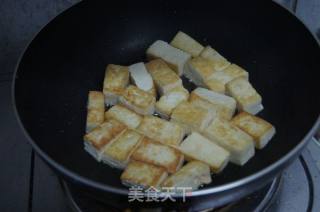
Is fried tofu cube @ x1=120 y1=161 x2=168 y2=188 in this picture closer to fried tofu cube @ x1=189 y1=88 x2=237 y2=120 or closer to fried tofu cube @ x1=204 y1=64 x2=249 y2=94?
fried tofu cube @ x1=189 y1=88 x2=237 y2=120

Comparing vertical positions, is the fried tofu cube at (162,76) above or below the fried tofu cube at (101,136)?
above

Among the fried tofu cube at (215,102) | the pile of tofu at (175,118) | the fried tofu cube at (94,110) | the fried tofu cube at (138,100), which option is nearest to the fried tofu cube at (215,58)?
the pile of tofu at (175,118)

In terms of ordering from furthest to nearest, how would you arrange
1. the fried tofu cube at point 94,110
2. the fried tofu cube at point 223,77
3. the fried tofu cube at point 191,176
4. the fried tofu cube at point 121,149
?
the fried tofu cube at point 223,77 < the fried tofu cube at point 94,110 < the fried tofu cube at point 121,149 < the fried tofu cube at point 191,176

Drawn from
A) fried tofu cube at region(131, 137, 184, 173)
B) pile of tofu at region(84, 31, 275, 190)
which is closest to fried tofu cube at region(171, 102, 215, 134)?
pile of tofu at region(84, 31, 275, 190)

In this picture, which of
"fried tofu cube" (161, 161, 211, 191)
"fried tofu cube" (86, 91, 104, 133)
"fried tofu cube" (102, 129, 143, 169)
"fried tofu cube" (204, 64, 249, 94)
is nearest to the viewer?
"fried tofu cube" (161, 161, 211, 191)

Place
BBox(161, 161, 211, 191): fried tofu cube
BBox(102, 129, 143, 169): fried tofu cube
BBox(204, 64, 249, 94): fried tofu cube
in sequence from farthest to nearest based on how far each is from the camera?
BBox(204, 64, 249, 94): fried tofu cube
BBox(102, 129, 143, 169): fried tofu cube
BBox(161, 161, 211, 191): fried tofu cube

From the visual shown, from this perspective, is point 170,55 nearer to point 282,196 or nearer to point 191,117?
point 191,117

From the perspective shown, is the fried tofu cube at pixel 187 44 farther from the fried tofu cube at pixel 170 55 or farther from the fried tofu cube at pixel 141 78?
the fried tofu cube at pixel 141 78

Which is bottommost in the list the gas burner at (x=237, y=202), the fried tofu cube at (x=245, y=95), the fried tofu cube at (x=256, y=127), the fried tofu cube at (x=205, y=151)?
the gas burner at (x=237, y=202)
